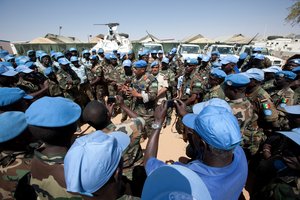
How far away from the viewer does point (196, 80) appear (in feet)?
13.4

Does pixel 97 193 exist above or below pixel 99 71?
above

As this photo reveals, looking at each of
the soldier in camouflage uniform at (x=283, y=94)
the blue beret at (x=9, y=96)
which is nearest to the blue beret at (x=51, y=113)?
the blue beret at (x=9, y=96)

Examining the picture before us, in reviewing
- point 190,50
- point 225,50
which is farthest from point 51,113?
point 225,50

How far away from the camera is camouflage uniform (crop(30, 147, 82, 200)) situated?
1.15 metres

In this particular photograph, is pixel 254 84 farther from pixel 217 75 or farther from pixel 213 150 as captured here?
pixel 213 150

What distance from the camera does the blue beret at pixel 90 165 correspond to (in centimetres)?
83

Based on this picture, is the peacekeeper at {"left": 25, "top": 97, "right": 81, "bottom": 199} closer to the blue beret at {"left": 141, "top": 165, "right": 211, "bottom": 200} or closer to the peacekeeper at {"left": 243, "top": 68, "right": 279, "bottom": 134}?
the blue beret at {"left": 141, "top": 165, "right": 211, "bottom": 200}

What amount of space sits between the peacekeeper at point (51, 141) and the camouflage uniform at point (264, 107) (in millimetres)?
2715

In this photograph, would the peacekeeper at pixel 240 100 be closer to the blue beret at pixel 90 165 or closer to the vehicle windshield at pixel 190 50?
the blue beret at pixel 90 165

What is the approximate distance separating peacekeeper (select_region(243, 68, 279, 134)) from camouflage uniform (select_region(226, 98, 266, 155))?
250mm

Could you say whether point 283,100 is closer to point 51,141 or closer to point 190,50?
point 51,141

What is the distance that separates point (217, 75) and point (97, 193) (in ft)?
11.0

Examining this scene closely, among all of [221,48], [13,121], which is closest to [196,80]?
[13,121]

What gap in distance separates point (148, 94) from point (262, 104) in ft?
6.44
